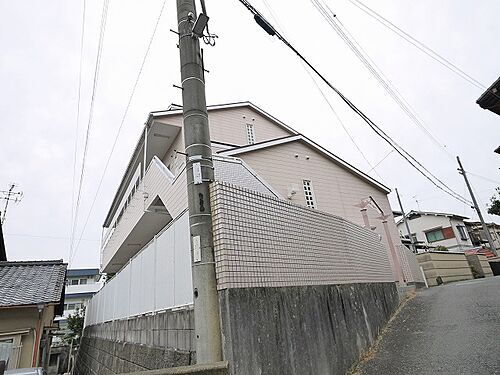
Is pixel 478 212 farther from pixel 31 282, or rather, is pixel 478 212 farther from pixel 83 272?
pixel 83 272

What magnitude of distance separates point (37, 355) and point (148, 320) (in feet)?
19.6

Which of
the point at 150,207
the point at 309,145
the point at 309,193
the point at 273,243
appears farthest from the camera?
the point at 309,145

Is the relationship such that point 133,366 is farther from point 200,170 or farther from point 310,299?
point 200,170

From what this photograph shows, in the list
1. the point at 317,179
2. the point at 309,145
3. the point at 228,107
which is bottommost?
the point at 317,179

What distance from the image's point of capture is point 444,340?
5.33 meters

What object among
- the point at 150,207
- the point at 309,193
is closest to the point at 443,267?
the point at 309,193

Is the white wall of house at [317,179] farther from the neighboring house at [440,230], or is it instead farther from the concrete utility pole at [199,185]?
the neighboring house at [440,230]

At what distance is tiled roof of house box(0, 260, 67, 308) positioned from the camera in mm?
8273

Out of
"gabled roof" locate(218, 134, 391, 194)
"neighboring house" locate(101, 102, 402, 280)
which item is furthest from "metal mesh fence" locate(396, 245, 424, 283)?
"gabled roof" locate(218, 134, 391, 194)

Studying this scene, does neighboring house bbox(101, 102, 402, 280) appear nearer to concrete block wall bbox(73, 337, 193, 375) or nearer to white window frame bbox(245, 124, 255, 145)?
white window frame bbox(245, 124, 255, 145)

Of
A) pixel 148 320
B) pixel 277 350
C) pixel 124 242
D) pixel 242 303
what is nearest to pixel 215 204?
pixel 242 303

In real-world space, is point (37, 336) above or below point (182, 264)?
below

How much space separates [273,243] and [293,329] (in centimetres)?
113

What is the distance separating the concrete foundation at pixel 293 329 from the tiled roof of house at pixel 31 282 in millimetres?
7470
